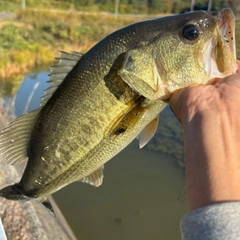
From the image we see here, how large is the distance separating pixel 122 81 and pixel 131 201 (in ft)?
15.4

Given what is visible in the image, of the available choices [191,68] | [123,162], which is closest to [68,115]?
[191,68]

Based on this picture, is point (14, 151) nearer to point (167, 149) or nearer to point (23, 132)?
point (23, 132)

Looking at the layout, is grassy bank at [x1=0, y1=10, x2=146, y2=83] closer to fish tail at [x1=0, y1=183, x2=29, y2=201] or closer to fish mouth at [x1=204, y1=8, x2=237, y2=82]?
fish tail at [x1=0, y1=183, x2=29, y2=201]

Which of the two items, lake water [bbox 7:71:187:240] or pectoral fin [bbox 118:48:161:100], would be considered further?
lake water [bbox 7:71:187:240]

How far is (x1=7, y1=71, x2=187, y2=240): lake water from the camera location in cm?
562

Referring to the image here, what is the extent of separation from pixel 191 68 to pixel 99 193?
15.9 feet

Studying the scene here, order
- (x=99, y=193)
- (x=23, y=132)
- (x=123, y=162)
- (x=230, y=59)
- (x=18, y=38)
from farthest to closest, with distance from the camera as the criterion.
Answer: (x=18, y=38)
(x=123, y=162)
(x=99, y=193)
(x=23, y=132)
(x=230, y=59)

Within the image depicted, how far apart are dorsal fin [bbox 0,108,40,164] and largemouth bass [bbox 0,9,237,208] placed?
0.13 metres

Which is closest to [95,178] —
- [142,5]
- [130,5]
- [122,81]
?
[122,81]

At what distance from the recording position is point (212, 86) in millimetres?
1687

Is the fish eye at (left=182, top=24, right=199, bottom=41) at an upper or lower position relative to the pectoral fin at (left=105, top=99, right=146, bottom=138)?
upper

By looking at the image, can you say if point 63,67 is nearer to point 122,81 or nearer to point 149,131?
point 122,81

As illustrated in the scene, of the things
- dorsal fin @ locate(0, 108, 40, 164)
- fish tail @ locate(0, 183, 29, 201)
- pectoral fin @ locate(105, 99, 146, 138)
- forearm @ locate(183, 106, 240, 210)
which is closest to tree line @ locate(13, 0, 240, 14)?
dorsal fin @ locate(0, 108, 40, 164)

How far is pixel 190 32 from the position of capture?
69.1 inches
